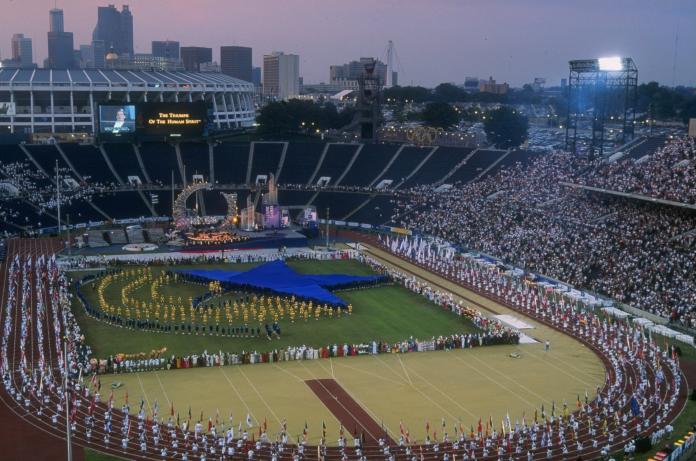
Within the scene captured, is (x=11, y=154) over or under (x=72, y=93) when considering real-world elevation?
under

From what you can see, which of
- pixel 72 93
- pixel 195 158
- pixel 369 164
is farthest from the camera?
pixel 72 93

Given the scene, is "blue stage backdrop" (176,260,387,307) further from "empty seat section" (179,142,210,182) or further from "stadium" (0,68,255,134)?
"stadium" (0,68,255,134)

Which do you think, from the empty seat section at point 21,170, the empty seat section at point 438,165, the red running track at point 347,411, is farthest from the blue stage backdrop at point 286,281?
the empty seat section at point 438,165

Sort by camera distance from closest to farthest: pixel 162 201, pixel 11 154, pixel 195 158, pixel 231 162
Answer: pixel 162 201 < pixel 11 154 < pixel 195 158 < pixel 231 162

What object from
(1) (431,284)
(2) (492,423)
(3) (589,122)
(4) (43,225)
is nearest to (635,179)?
(1) (431,284)

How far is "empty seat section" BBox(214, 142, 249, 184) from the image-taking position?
101m

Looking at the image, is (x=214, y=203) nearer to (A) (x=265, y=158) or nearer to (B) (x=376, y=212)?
(A) (x=265, y=158)

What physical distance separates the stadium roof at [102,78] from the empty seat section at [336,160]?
26.7 m

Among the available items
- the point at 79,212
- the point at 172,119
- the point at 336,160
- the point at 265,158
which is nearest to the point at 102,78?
the point at 172,119

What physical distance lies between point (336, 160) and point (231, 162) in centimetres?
1344

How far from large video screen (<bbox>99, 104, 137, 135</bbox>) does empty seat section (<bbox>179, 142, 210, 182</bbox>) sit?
7136 millimetres

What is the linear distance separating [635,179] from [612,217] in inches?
148

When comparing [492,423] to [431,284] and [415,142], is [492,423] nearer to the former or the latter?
[431,284]

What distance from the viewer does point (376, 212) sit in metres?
→ 90.2
